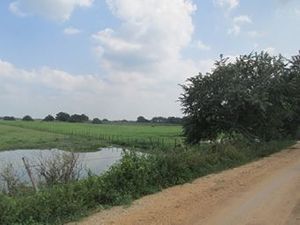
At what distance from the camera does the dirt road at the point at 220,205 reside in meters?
10.7

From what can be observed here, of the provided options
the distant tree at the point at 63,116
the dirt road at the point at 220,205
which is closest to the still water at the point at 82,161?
the dirt road at the point at 220,205

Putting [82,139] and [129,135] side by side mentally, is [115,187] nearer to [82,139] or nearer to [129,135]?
[82,139]

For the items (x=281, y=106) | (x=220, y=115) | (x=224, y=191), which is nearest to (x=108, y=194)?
(x=224, y=191)

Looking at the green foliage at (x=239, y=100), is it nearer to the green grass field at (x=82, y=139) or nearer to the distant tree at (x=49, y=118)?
the green grass field at (x=82, y=139)

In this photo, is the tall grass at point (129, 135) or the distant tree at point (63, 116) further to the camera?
the distant tree at point (63, 116)

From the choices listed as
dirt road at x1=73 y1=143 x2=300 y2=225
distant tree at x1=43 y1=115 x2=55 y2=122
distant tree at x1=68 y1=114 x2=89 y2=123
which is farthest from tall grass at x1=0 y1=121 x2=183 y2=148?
distant tree at x1=43 y1=115 x2=55 y2=122

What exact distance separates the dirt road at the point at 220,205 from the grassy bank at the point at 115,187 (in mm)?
495

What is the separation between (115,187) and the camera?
1378 centimetres

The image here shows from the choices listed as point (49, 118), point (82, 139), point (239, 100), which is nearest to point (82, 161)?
point (239, 100)

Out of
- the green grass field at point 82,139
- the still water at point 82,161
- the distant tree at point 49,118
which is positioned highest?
the distant tree at point 49,118

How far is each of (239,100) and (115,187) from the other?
1779cm

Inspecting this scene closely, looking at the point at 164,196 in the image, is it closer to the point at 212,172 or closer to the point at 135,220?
the point at 135,220

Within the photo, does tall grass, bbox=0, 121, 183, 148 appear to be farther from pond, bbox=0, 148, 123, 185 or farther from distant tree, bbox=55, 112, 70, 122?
distant tree, bbox=55, 112, 70, 122

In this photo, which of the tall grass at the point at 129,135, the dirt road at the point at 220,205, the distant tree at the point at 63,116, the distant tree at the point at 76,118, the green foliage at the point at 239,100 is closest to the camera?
the dirt road at the point at 220,205
